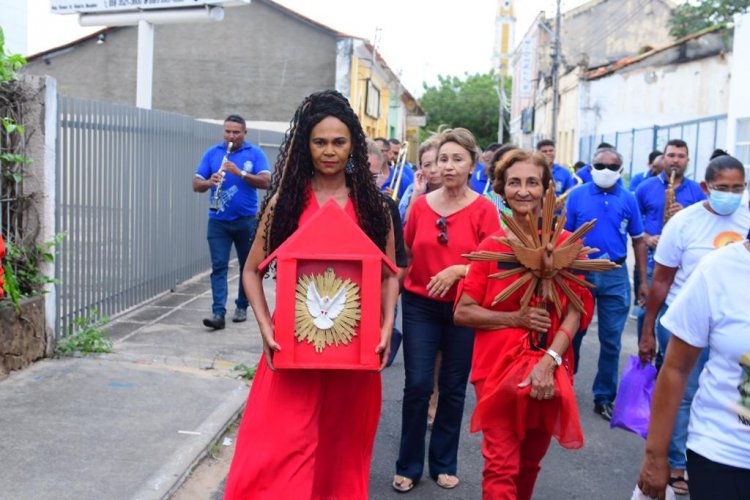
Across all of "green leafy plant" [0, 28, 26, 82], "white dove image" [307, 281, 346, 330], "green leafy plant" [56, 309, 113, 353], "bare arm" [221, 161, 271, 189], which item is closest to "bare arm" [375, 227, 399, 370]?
"white dove image" [307, 281, 346, 330]

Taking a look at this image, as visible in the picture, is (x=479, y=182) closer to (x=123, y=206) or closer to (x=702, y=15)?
(x=123, y=206)

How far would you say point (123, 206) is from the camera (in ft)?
32.2

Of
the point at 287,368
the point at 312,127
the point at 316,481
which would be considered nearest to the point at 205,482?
the point at 316,481

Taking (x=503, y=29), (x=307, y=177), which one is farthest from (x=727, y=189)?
(x=503, y=29)

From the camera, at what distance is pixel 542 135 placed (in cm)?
4953

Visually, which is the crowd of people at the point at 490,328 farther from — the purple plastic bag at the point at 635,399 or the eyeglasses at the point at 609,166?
the purple plastic bag at the point at 635,399

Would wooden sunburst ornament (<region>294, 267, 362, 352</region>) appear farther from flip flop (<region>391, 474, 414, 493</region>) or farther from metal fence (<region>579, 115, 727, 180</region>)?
metal fence (<region>579, 115, 727, 180</region>)

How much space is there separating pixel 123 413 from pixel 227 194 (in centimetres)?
352

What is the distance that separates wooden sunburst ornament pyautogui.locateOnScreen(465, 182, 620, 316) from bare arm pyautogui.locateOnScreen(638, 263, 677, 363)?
132 cm

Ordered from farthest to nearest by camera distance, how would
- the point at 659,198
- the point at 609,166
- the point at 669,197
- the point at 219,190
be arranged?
1. the point at 219,190
2. the point at 659,198
3. the point at 669,197
4. the point at 609,166

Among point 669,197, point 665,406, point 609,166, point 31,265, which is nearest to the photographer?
point 665,406

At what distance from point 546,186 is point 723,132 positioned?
566 inches

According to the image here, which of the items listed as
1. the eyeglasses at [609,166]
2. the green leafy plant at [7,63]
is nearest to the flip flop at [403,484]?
the eyeglasses at [609,166]

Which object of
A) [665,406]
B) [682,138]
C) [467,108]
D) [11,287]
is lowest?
[11,287]
